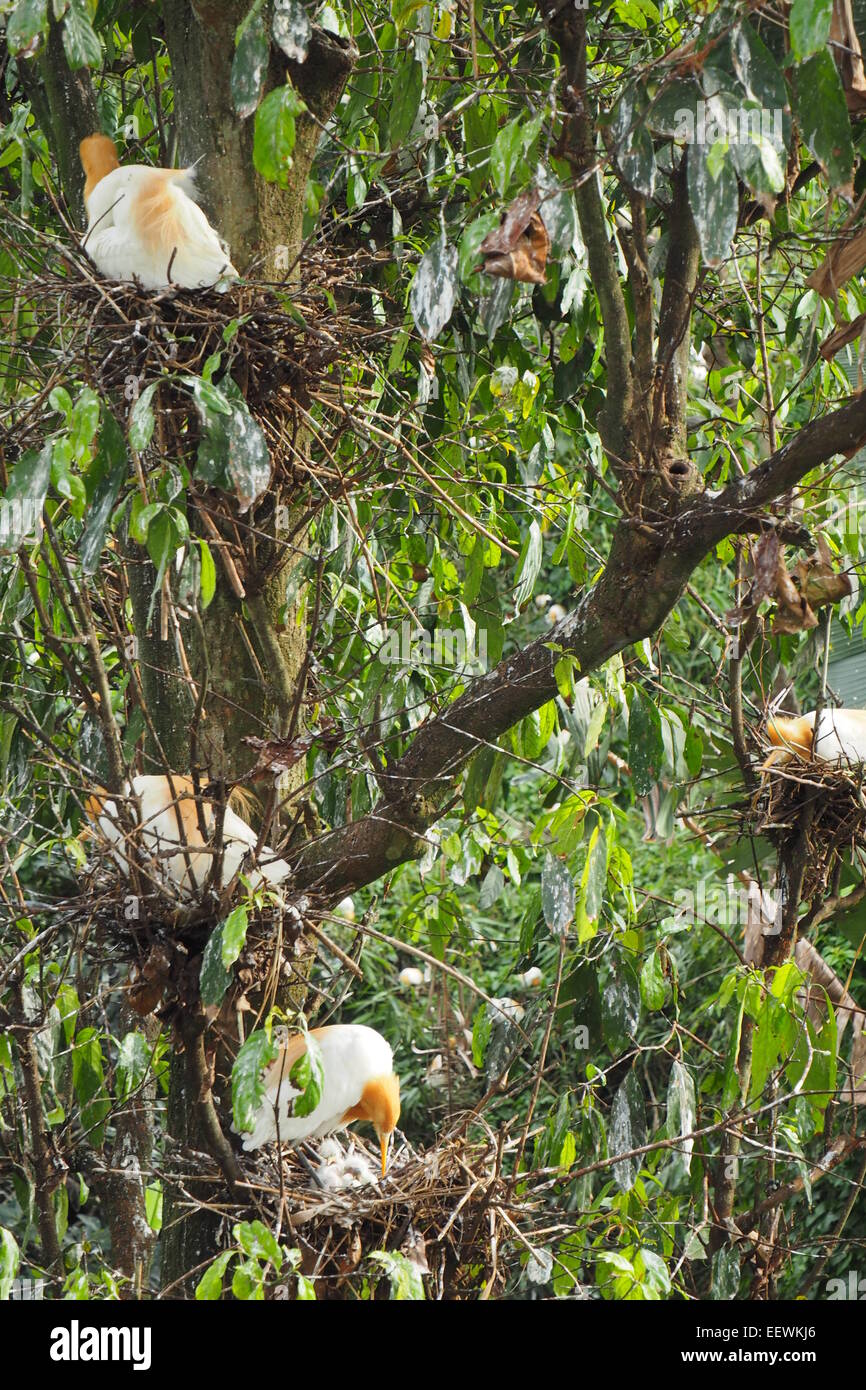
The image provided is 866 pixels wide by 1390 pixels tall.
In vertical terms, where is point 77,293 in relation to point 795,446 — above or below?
above

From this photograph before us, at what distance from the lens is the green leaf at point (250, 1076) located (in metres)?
1.43

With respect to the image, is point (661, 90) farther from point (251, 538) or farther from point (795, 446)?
point (251, 538)

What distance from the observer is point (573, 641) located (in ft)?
5.85

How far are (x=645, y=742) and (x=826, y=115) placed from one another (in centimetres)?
112

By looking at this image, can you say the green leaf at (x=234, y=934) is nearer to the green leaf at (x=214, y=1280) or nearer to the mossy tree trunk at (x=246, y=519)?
the green leaf at (x=214, y=1280)

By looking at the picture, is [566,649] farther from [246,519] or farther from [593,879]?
[246,519]

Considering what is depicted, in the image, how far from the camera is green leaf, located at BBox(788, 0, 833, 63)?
3.48 feet

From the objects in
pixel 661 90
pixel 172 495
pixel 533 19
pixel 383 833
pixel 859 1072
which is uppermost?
pixel 533 19

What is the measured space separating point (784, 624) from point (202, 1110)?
950 mm

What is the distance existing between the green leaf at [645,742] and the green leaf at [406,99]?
0.91 m

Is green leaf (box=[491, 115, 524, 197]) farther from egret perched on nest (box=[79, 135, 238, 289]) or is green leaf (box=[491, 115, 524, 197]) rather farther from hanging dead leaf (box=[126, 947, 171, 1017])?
hanging dead leaf (box=[126, 947, 171, 1017])

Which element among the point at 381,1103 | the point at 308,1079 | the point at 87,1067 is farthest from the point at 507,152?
the point at 87,1067

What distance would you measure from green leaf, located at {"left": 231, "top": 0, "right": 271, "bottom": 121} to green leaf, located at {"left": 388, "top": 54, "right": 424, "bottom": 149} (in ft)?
1.06
